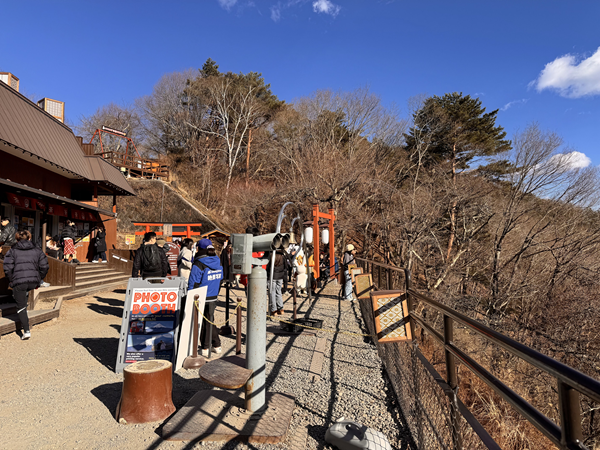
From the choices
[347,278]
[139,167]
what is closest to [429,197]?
[347,278]

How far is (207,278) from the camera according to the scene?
580 centimetres

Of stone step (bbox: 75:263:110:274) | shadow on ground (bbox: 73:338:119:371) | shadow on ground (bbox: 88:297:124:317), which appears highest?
stone step (bbox: 75:263:110:274)

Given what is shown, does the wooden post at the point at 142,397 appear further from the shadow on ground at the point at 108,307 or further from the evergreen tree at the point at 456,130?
the evergreen tree at the point at 456,130

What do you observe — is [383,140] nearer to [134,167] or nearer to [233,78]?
[233,78]

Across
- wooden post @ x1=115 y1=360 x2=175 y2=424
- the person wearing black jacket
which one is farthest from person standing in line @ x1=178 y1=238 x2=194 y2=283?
wooden post @ x1=115 y1=360 x2=175 y2=424

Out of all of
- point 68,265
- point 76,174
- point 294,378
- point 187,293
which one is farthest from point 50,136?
point 294,378

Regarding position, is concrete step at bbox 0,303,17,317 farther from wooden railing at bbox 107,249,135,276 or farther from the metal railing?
the metal railing

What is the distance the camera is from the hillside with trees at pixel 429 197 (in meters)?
9.83

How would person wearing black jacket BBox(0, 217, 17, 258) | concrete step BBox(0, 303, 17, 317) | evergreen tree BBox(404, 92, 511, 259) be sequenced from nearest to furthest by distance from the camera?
concrete step BBox(0, 303, 17, 317) < person wearing black jacket BBox(0, 217, 17, 258) < evergreen tree BBox(404, 92, 511, 259)

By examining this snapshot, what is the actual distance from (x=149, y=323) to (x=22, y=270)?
10.6 feet

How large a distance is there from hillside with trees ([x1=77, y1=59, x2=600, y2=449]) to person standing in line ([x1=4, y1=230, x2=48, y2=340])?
7483mm

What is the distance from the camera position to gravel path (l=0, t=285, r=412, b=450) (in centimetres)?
351

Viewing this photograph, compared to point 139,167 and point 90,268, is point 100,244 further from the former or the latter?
point 139,167

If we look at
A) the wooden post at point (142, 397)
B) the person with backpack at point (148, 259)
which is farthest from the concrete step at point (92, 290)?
the wooden post at point (142, 397)
